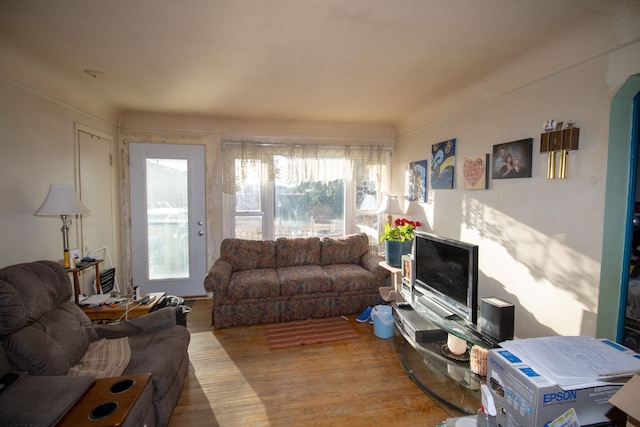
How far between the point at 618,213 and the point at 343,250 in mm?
2797

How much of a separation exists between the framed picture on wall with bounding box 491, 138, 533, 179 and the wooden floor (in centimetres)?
181

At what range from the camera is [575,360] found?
3.53 ft

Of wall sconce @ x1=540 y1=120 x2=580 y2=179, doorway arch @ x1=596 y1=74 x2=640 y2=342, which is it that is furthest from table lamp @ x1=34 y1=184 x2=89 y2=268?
doorway arch @ x1=596 y1=74 x2=640 y2=342

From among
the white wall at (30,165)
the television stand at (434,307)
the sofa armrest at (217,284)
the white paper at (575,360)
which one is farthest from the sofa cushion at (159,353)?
the television stand at (434,307)

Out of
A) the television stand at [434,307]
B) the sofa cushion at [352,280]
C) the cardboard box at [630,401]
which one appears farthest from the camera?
the sofa cushion at [352,280]

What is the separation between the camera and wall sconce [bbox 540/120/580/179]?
1887mm

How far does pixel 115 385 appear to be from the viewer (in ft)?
5.19

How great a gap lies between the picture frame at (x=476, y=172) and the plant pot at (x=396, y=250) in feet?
2.96

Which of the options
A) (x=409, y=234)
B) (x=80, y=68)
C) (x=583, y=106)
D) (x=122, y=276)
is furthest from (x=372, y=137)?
(x=122, y=276)

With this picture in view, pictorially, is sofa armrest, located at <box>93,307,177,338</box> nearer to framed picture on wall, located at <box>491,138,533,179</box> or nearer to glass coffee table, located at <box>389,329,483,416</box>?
glass coffee table, located at <box>389,329,483,416</box>

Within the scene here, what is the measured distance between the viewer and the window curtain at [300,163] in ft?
13.6

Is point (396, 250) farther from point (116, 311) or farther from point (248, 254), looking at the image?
point (116, 311)

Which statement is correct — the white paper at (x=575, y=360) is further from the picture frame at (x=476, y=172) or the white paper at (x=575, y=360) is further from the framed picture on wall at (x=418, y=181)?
the framed picture on wall at (x=418, y=181)

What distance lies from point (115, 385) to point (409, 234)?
115 inches
